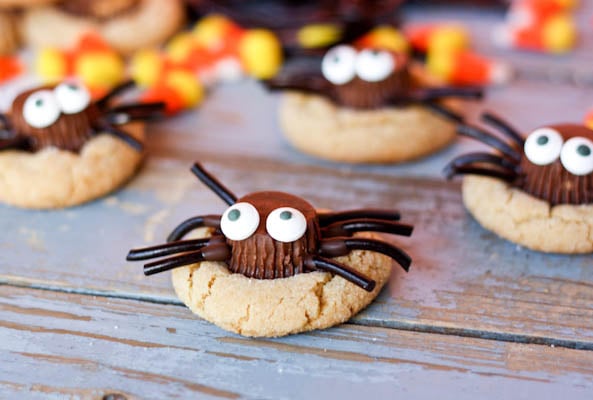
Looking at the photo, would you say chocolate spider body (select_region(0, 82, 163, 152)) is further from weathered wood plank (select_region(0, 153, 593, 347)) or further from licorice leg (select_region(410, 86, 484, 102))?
licorice leg (select_region(410, 86, 484, 102))

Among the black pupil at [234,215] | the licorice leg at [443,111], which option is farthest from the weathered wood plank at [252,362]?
the licorice leg at [443,111]

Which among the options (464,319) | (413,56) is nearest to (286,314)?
(464,319)

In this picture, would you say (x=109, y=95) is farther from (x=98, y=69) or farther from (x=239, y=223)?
(x=239, y=223)

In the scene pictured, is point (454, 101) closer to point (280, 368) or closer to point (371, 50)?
point (371, 50)

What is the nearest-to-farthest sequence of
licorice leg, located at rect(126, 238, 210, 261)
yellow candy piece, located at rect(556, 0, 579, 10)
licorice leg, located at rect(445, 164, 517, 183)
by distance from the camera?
licorice leg, located at rect(126, 238, 210, 261) → licorice leg, located at rect(445, 164, 517, 183) → yellow candy piece, located at rect(556, 0, 579, 10)

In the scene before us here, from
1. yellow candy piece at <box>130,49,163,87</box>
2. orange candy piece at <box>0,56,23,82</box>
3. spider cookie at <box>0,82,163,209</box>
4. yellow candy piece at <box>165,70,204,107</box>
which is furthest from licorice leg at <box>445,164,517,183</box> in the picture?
orange candy piece at <box>0,56,23,82</box>

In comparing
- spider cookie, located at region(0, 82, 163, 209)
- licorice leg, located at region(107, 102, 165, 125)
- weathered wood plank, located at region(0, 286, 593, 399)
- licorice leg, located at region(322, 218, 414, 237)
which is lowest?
weathered wood plank, located at region(0, 286, 593, 399)
